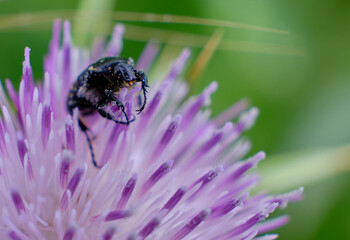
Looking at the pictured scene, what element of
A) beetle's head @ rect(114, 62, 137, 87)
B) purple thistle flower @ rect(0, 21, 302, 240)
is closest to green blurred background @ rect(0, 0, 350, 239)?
purple thistle flower @ rect(0, 21, 302, 240)

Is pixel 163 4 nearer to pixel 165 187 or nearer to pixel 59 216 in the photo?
pixel 165 187

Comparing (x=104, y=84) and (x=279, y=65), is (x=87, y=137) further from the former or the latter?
(x=279, y=65)

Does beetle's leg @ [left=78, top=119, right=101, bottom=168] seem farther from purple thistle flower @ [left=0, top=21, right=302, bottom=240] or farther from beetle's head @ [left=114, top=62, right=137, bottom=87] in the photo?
beetle's head @ [left=114, top=62, right=137, bottom=87]

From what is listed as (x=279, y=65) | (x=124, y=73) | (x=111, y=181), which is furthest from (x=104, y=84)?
(x=279, y=65)

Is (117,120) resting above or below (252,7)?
below

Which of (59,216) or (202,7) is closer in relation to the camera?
(59,216)

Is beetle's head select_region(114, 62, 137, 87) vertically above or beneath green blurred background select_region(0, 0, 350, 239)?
beneath

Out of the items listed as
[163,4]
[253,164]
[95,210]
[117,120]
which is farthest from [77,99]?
[163,4]
